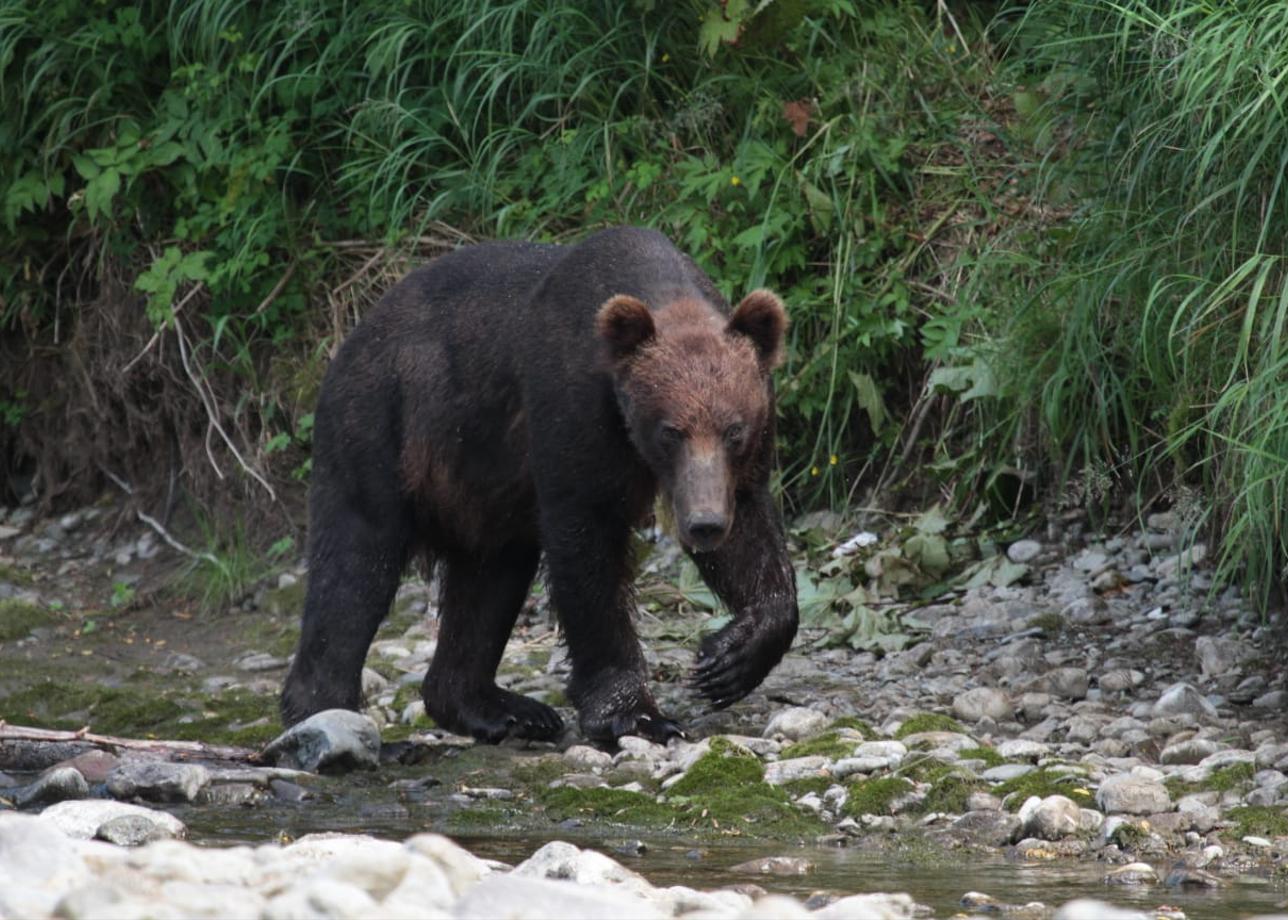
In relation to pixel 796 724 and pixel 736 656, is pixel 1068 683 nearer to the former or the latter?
pixel 796 724

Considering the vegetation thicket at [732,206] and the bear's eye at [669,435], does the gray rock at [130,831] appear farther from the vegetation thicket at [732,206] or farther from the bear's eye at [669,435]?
the vegetation thicket at [732,206]

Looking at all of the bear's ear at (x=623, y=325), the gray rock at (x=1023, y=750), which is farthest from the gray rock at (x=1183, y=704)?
the bear's ear at (x=623, y=325)

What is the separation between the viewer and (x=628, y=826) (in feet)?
16.8

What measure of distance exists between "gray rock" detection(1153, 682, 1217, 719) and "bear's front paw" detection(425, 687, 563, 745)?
6.21ft

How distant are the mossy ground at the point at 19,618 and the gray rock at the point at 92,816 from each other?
14.3ft

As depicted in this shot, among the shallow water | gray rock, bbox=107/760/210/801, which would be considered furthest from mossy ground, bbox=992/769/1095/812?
gray rock, bbox=107/760/210/801

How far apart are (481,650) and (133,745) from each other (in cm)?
122

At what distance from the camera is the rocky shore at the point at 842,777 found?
319 cm

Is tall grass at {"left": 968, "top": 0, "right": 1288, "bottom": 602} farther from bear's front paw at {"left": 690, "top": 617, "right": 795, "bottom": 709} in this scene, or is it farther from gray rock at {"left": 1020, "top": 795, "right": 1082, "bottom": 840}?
bear's front paw at {"left": 690, "top": 617, "right": 795, "bottom": 709}

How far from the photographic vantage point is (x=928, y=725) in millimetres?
5660

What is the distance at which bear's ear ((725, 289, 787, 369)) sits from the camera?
5.88 m

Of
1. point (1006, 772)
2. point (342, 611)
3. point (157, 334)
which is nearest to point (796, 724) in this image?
point (1006, 772)

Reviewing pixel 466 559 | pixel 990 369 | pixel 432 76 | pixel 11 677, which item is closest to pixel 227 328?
pixel 432 76

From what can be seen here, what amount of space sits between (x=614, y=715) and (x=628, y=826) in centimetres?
85
